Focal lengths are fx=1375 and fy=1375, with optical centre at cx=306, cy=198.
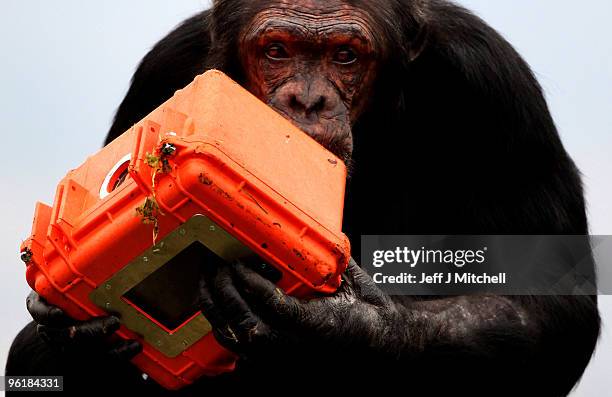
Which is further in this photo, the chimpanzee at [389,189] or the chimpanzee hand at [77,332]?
the chimpanzee at [389,189]

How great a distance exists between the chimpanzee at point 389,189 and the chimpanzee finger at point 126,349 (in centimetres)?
1

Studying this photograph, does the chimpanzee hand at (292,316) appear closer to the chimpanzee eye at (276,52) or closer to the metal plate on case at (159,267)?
the metal plate on case at (159,267)

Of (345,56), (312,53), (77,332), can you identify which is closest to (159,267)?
(77,332)

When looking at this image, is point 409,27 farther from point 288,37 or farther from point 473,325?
point 473,325

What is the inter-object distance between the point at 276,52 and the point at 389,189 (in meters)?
1.46

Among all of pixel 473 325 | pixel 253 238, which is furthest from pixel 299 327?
pixel 473 325

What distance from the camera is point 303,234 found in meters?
5.39

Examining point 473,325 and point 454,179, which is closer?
point 473,325

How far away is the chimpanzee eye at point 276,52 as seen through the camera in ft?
25.0

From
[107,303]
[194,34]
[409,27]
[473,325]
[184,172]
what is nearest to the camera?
[184,172]

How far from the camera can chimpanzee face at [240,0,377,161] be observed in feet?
24.4

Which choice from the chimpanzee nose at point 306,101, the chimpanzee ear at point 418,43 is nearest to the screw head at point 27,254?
the chimpanzee nose at point 306,101

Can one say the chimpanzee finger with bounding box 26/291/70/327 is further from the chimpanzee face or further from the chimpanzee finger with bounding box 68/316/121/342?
the chimpanzee face

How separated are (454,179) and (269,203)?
10.9 ft
